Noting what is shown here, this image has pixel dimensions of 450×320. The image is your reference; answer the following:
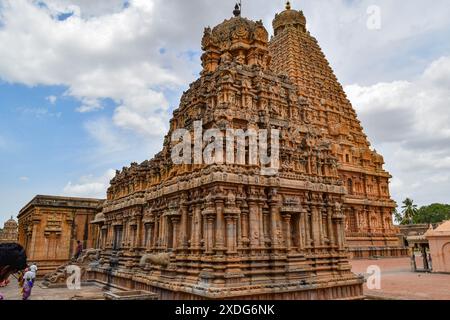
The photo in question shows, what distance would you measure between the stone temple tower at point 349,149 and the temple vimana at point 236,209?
74.0ft

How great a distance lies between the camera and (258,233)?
13.8 metres

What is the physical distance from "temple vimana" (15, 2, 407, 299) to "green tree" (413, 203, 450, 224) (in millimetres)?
76568

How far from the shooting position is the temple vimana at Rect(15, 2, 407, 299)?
1319 cm

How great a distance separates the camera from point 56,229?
1297 inches

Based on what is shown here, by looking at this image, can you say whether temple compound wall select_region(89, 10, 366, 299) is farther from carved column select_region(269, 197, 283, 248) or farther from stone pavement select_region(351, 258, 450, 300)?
stone pavement select_region(351, 258, 450, 300)

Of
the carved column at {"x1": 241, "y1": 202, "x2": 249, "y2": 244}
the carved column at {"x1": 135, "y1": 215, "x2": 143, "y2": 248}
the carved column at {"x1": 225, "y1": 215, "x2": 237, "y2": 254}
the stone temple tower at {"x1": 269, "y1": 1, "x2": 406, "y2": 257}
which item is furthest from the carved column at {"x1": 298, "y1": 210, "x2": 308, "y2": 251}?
the stone temple tower at {"x1": 269, "y1": 1, "x2": 406, "y2": 257}

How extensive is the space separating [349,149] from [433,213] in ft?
177

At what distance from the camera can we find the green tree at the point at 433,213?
7975 cm

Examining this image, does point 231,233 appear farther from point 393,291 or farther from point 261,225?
point 393,291

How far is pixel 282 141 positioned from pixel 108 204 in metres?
16.3

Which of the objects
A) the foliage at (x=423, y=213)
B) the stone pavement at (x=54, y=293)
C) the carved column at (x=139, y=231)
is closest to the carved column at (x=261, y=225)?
the carved column at (x=139, y=231)

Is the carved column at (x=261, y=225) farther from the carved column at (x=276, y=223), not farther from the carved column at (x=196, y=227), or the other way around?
the carved column at (x=196, y=227)

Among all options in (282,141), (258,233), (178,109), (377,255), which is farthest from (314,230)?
(377,255)

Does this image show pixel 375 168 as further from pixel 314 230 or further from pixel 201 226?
pixel 201 226
